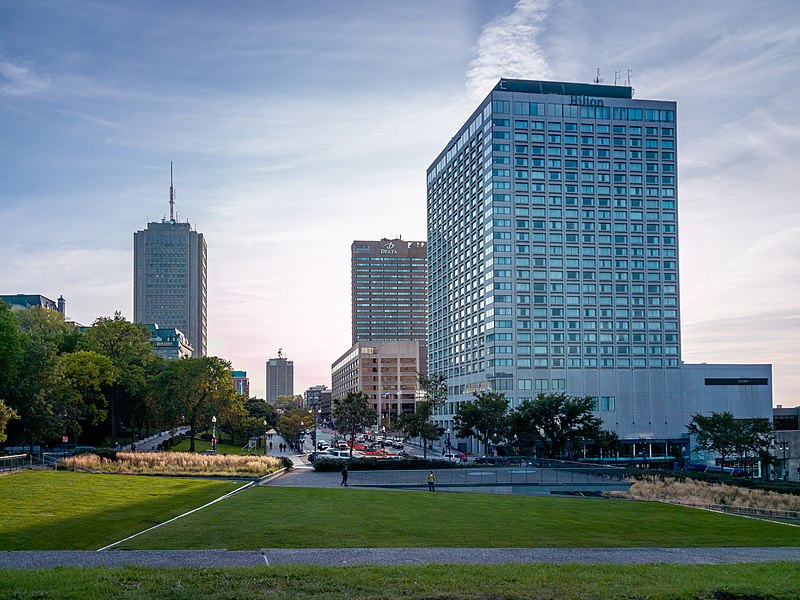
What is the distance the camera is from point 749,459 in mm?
107562

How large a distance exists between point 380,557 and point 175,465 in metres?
40.2

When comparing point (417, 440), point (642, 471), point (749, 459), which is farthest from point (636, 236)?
point (642, 471)

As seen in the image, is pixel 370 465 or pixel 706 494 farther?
pixel 370 465

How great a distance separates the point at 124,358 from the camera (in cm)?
9400

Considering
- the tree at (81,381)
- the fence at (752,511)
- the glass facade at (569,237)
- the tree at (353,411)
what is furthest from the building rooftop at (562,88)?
the fence at (752,511)

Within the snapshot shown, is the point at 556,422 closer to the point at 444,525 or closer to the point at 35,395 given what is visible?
the point at 35,395

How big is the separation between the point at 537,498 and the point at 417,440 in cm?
12174

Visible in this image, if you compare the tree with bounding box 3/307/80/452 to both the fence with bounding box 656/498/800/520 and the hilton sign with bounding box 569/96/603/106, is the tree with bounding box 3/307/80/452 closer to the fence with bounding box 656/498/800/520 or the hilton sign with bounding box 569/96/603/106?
the fence with bounding box 656/498/800/520

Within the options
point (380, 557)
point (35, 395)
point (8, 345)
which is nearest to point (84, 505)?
point (380, 557)

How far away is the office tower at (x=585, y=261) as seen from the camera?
436 feet

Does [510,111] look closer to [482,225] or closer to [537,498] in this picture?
[482,225]

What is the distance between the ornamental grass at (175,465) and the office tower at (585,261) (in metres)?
74.7

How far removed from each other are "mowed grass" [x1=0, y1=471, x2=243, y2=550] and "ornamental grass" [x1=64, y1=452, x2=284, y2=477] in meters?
8.04

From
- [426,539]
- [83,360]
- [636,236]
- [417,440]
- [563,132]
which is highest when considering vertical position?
[563,132]
